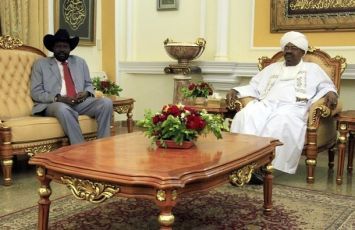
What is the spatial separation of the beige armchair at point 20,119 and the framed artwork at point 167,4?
7.78 feet

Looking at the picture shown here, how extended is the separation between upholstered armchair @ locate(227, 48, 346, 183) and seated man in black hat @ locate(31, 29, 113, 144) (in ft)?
4.08

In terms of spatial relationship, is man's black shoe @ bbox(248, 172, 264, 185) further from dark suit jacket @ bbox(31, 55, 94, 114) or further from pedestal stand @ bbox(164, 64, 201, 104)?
pedestal stand @ bbox(164, 64, 201, 104)

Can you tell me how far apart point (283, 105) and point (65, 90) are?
2082 millimetres

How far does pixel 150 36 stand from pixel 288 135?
3.48 m

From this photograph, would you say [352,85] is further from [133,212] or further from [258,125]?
[133,212]

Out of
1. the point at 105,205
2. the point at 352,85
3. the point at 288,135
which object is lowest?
the point at 105,205

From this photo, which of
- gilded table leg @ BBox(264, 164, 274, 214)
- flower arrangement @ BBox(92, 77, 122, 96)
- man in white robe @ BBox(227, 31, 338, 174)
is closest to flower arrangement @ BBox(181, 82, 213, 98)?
man in white robe @ BBox(227, 31, 338, 174)

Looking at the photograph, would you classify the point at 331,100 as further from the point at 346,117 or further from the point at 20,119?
the point at 20,119

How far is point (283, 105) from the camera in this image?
4.36 m

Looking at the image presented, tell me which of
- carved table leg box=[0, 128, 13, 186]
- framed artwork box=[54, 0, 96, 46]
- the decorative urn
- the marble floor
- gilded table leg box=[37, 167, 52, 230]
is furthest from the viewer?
framed artwork box=[54, 0, 96, 46]

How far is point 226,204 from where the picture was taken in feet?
11.0

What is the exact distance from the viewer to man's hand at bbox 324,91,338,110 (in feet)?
13.3

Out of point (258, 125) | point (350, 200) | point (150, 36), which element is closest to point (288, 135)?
point (258, 125)

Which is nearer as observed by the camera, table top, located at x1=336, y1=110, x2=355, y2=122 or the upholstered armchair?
table top, located at x1=336, y1=110, x2=355, y2=122
